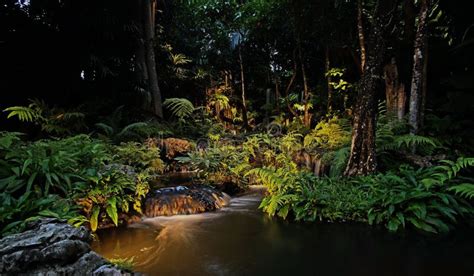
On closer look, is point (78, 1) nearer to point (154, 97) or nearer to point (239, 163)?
point (154, 97)

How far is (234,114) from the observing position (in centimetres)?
1485

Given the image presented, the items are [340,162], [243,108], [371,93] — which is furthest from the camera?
[243,108]

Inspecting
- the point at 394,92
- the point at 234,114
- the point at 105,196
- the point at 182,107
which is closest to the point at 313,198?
the point at 105,196

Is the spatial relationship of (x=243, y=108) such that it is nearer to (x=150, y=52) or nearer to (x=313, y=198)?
(x=150, y=52)

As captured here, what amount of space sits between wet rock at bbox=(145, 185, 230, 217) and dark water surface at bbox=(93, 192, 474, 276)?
47 cm

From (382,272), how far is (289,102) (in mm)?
10570

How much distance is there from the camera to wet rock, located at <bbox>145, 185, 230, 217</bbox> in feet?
17.9

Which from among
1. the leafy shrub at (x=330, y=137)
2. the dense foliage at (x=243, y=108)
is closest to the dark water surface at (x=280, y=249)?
the dense foliage at (x=243, y=108)

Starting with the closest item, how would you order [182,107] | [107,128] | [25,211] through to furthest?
1. [25,211]
2. [107,128]
3. [182,107]

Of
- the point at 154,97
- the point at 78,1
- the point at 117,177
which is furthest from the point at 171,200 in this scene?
the point at 78,1

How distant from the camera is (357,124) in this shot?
541 cm

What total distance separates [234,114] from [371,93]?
9842 mm

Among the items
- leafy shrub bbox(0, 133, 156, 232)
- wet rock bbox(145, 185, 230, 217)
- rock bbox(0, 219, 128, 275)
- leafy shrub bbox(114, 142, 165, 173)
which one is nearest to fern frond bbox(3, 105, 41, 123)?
leafy shrub bbox(114, 142, 165, 173)

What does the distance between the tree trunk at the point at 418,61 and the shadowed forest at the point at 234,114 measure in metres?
0.03
